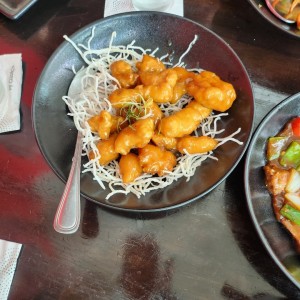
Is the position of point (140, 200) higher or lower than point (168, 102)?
lower

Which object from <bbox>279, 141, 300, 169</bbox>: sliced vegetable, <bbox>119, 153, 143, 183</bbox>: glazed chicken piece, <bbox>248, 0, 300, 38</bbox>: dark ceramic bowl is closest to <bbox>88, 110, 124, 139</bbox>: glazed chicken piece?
<bbox>119, 153, 143, 183</bbox>: glazed chicken piece

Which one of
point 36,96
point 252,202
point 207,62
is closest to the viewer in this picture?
point 252,202

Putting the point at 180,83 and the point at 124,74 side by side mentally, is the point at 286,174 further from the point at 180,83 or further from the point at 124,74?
the point at 124,74

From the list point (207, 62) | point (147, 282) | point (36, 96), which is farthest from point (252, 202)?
point (36, 96)

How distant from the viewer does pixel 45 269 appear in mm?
1450

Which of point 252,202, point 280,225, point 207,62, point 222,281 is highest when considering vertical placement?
point 207,62

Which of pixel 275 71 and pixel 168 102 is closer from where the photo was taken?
pixel 168 102

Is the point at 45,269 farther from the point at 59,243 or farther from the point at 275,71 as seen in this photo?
the point at 275,71

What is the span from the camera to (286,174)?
1479 millimetres

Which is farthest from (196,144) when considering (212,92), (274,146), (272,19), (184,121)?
(272,19)

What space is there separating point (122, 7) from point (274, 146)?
101 centimetres

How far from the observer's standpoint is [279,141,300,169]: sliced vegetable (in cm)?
151

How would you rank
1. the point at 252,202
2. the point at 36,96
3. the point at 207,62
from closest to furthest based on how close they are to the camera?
1. the point at 252,202
2. the point at 36,96
3. the point at 207,62

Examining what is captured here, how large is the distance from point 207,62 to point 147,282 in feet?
3.10
